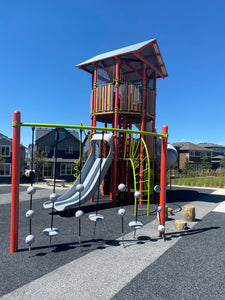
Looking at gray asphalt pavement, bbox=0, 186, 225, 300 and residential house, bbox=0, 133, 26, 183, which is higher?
residential house, bbox=0, 133, 26, 183

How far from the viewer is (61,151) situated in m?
32.5

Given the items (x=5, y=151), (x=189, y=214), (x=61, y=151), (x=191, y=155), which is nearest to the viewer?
(x=189, y=214)

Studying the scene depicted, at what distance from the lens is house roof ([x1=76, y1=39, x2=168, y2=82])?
12.2 metres

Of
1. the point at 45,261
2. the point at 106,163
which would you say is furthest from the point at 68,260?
the point at 106,163

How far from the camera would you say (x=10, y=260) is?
4.82 meters

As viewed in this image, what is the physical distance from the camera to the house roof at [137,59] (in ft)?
39.9

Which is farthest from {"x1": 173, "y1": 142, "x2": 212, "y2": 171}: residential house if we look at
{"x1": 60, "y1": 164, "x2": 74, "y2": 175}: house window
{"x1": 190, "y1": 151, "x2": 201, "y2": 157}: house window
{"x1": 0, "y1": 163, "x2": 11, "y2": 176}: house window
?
{"x1": 0, "y1": 163, "x2": 11, "y2": 176}: house window

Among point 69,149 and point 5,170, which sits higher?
point 69,149

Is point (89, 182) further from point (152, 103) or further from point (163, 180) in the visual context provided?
point (152, 103)

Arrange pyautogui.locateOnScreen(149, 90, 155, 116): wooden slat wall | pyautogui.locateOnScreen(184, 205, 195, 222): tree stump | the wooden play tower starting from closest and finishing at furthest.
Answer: pyautogui.locateOnScreen(184, 205, 195, 222): tree stump
the wooden play tower
pyautogui.locateOnScreen(149, 90, 155, 116): wooden slat wall

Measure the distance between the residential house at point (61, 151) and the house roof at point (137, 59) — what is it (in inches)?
778

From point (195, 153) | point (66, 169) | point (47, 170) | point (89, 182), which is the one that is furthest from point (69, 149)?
point (195, 153)

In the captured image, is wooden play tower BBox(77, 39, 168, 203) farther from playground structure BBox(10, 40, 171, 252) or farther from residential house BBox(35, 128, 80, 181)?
residential house BBox(35, 128, 80, 181)

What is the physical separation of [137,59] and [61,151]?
22.5 m
